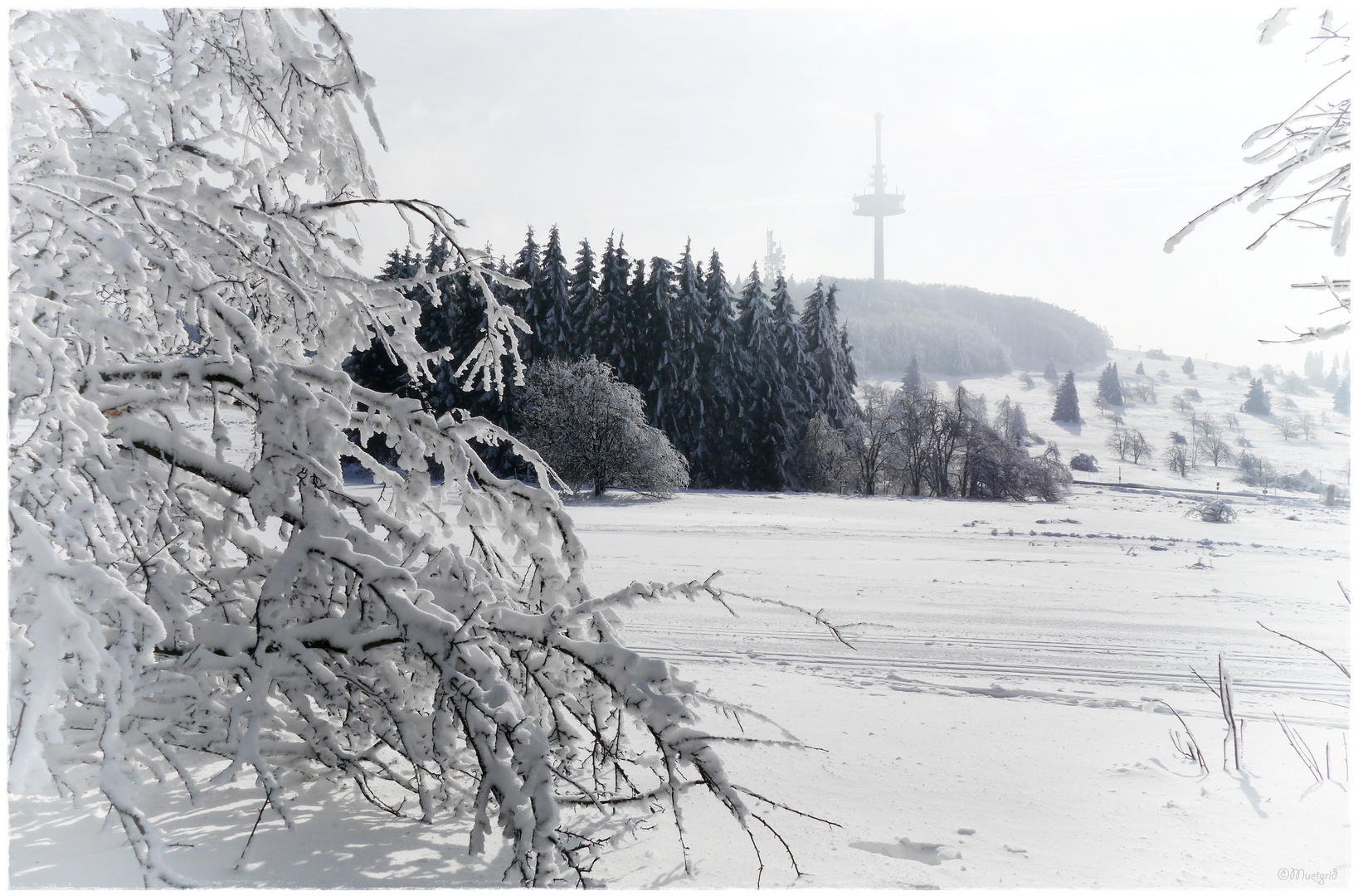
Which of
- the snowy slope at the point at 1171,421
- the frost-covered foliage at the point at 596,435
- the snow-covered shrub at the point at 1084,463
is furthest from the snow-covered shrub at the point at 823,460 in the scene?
the snow-covered shrub at the point at 1084,463

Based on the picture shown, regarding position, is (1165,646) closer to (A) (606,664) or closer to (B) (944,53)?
(B) (944,53)

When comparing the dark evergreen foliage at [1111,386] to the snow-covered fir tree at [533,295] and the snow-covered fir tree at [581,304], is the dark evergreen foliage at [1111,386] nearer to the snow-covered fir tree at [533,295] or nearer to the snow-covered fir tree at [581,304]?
the snow-covered fir tree at [581,304]

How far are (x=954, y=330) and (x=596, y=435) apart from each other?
44.3 meters

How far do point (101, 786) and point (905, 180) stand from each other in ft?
15.0

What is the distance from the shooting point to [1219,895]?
2.48 m

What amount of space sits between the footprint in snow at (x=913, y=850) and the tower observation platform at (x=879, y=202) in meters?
3.55

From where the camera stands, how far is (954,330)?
2242 inches

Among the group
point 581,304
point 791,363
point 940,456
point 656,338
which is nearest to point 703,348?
point 656,338

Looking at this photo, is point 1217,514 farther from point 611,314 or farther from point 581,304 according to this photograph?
point 581,304

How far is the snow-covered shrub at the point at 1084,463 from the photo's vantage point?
3108cm

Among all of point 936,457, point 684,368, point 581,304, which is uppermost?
point 581,304

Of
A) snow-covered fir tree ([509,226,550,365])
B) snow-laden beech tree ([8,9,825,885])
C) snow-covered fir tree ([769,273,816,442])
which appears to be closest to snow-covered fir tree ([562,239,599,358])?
snow-covered fir tree ([509,226,550,365])

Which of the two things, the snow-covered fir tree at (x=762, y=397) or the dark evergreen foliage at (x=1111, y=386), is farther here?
the dark evergreen foliage at (x=1111, y=386)

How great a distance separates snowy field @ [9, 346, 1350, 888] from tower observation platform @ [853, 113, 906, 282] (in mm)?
3288
